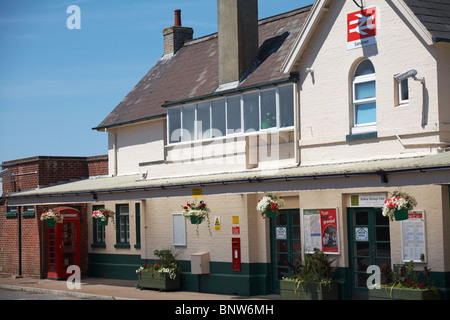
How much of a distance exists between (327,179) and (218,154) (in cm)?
624

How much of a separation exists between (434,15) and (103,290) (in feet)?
42.0

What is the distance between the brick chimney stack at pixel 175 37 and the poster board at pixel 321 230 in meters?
12.5

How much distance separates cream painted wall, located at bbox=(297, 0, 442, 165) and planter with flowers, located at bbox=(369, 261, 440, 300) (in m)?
2.60

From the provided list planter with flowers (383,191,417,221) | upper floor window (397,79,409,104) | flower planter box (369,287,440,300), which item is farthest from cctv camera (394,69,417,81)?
flower planter box (369,287,440,300)

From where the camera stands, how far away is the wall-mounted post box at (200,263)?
22594 mm

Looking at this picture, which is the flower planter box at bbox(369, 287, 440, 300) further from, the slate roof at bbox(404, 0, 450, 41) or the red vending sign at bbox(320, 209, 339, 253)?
the slate roof at bbox(404, 0, 450, 41)

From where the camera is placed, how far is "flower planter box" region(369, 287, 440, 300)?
16.2 metres

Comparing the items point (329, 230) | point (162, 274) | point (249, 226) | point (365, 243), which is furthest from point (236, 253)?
point (365, 243)

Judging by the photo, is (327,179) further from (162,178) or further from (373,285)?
(162,178)

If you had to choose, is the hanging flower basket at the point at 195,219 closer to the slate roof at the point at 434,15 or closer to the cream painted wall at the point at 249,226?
the cream painted wall at the point at 249,226

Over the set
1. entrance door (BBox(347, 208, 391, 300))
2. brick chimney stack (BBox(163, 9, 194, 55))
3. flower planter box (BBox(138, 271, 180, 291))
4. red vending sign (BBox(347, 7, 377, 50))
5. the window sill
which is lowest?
flower planter box (BBox(138, 271, 180, 291))

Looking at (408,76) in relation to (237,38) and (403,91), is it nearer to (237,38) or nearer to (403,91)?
(403,91)

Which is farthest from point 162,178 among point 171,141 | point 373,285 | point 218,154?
point 373,285

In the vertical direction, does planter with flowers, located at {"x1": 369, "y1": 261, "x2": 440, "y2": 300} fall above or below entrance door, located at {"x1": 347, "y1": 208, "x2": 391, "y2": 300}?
below
